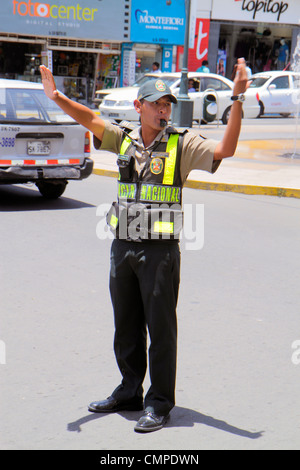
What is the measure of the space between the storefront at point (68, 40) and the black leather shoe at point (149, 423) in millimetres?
24257

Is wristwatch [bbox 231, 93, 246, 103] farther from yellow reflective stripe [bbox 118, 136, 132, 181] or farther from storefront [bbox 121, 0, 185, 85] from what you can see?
storefront [bbox 121, 0, 185, 85]

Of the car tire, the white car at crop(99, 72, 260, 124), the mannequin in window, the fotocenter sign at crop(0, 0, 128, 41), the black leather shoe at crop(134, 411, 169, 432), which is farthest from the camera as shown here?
the mannequin in window

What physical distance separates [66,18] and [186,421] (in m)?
25.2

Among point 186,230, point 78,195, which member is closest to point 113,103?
point 78,195

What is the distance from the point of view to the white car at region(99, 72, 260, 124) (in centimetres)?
2156

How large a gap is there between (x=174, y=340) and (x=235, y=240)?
15.0 ft

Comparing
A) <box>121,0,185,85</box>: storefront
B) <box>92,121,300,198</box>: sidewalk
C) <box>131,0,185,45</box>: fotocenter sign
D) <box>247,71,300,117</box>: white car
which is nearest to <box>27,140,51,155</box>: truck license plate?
<box>92,121,300,198</box>: sidewalk

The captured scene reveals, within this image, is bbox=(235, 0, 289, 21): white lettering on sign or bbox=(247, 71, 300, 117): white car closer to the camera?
bbox=(247, 71, 300, 117): white car

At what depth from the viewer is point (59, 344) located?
4914mm

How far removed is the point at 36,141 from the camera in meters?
9.58

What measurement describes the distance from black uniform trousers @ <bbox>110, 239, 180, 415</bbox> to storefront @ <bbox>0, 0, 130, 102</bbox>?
23916mm

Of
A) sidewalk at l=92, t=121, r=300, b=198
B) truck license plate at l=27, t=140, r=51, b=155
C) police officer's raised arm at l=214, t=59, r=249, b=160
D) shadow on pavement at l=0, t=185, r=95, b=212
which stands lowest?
shadow on pavement at l=0, t=185, r=95, b=212
